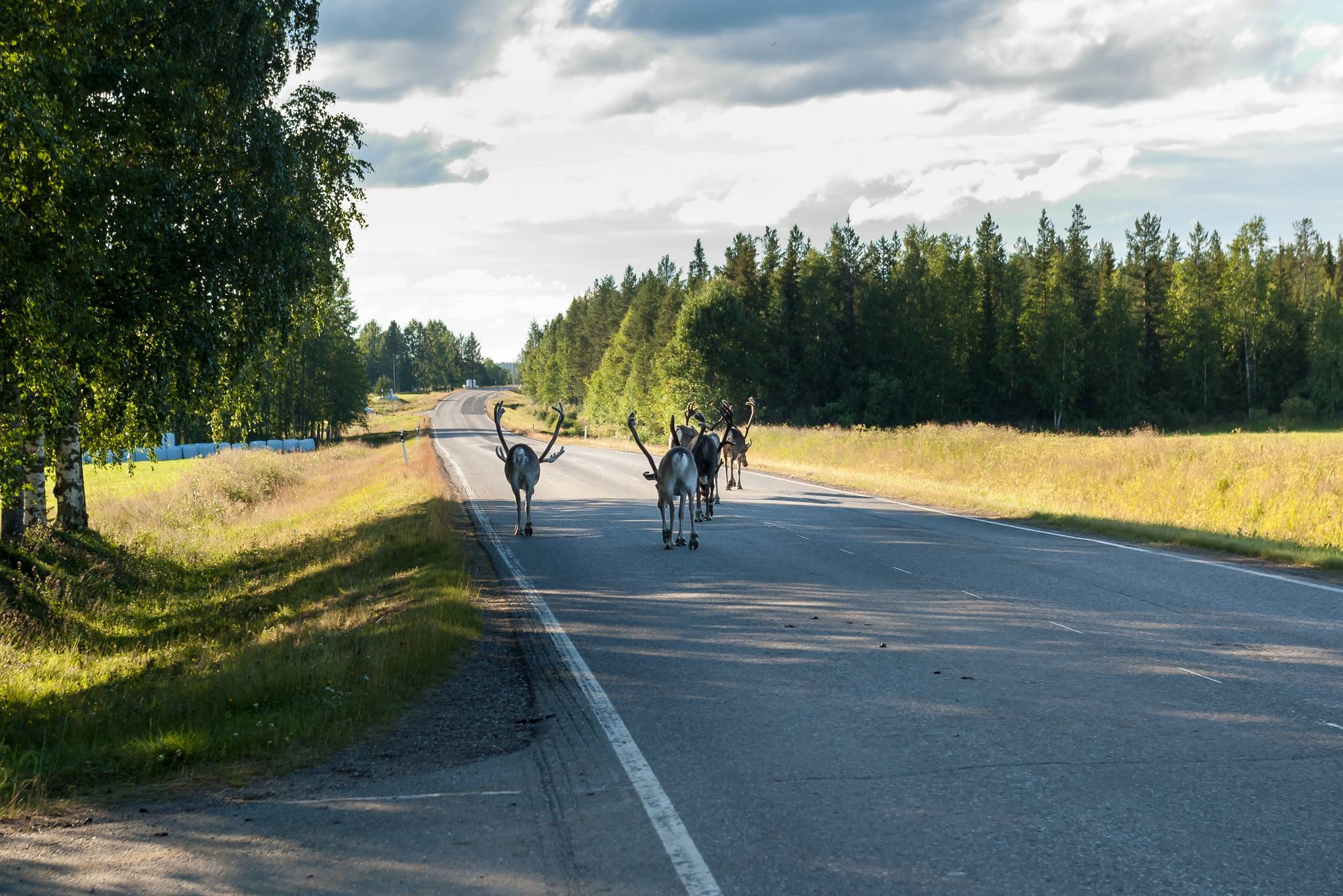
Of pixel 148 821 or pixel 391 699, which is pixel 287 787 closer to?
pixel 148 821

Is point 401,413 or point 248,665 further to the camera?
point 401,413

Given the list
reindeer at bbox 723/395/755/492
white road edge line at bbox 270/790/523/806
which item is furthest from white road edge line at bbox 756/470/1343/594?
white road edge line at bbox 270/790/523/806

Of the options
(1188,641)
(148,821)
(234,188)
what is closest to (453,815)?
(148,821)

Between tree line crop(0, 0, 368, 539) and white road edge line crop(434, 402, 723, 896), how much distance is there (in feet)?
18.8

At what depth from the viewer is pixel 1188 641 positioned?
333 inches

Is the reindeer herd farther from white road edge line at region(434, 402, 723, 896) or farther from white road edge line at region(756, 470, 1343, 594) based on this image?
white road edge line at region(756, 470, 1343, 594)

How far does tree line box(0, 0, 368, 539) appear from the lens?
10.1 m

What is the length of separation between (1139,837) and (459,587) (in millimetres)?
8450

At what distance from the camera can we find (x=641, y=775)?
552 cm

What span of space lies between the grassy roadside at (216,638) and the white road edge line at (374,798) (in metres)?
0.61

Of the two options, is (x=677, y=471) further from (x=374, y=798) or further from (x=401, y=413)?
(x=401, y=413)

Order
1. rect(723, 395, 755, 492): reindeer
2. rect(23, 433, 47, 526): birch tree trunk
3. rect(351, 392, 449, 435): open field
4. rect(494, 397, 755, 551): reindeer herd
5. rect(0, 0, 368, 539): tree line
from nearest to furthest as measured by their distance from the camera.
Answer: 1. rect(0, 0, 368, 539): tree line
2. rect(494, 397, 755, 551): reindeer herd
3. rect(23, 433, 47, 526): birch tree trunk
4. rect(723, 395, 755, 492): reindeer
5. rect(351, 392, 449, 435): open field

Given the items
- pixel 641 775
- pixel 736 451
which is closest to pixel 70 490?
pixel 736 451

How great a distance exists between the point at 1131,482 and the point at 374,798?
2054cm
